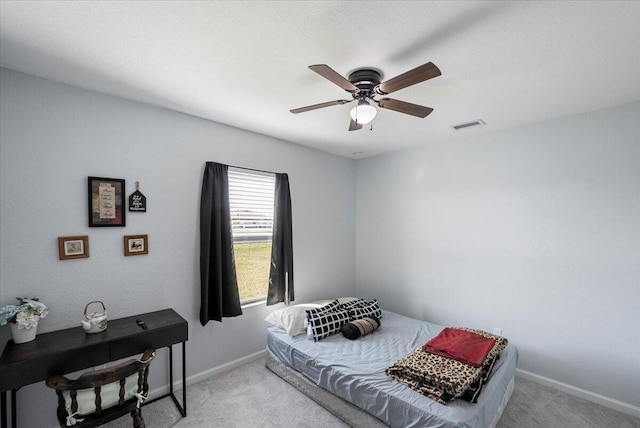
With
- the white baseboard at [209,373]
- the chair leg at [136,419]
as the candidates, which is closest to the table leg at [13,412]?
the chair leg at [136,419]

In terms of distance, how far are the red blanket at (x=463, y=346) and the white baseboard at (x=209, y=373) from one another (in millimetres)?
1876

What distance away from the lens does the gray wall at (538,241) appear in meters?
2.50

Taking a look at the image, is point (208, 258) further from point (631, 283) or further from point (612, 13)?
point (631, 283)

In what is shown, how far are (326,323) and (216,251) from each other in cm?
133

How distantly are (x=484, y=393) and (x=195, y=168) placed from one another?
304cm

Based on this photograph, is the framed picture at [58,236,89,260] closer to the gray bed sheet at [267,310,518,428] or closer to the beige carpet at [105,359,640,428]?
the beige carpet at [105,359,640,428]

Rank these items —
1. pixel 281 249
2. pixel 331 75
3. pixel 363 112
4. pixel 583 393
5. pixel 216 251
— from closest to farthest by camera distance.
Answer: pixel 331 75
pixel 363 112
pixel 583 393
pixel 216 251
pixel 281 249

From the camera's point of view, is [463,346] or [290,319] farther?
[290,319]

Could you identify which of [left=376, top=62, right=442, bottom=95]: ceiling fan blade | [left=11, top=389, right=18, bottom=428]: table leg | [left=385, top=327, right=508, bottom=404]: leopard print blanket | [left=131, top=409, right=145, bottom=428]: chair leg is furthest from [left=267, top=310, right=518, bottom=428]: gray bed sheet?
[left=376, top=62, right=442, bottom=95]: ceiling fan blade

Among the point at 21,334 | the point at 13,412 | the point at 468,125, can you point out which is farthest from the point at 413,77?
the point at 13,412

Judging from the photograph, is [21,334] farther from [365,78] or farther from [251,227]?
[365,78]

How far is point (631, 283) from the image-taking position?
8.09ft

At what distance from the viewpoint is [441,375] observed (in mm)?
2037

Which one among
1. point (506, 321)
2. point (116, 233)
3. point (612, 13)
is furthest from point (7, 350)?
point (506, 321)
